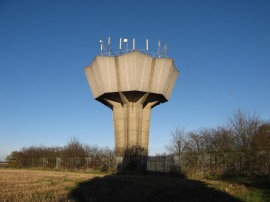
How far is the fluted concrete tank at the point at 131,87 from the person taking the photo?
31359 mm

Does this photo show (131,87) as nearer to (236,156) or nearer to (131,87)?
(131,87)

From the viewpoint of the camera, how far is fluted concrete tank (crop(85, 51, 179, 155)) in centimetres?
3136

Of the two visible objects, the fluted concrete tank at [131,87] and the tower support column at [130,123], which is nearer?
the fluted concrete tank at [131,87]

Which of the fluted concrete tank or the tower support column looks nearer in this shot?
the fluted concrete tank

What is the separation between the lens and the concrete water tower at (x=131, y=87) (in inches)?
1235

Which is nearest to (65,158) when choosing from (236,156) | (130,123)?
(130,123)

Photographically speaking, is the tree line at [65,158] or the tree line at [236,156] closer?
the tree line at [236,156]

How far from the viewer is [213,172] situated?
25.0 meters

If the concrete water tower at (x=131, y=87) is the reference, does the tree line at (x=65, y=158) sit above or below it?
below

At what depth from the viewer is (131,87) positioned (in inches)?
1229

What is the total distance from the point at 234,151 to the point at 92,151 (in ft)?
67.2

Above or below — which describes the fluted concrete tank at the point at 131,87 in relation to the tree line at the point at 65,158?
above

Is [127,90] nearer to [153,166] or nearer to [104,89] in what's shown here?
[104,89]

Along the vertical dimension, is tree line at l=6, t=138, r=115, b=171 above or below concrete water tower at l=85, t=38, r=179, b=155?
below
